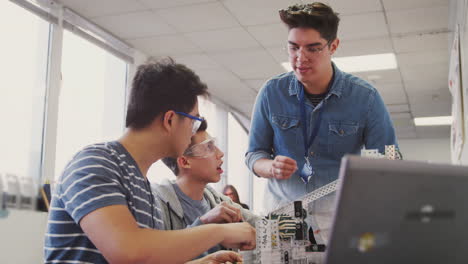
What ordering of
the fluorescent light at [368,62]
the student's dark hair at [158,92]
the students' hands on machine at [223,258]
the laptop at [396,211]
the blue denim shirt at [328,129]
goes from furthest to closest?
the fluorescent light at [368,62], the blue denim shirt at [328,129], the students' hands on machine at [223,258], the student's dark hair at [158,92], the laptop at [396,211]

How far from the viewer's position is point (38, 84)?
4.80 m

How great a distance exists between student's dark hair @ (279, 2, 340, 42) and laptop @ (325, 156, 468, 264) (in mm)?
1393

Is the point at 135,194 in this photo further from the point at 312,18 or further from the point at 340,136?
the point at 312,18

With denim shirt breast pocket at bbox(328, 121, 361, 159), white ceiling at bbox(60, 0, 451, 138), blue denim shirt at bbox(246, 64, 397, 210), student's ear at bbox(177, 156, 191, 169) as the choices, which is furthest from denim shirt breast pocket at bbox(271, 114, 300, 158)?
white ceiling at bbox(60, 0, 451, 138)

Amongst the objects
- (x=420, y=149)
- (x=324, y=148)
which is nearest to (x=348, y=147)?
(x=324, y=148)

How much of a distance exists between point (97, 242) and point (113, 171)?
0.20 metres

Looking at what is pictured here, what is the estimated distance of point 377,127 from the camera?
2062 millimetres

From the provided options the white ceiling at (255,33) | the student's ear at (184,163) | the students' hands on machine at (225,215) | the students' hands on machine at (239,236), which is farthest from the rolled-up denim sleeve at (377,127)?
the white ceiling at (255,33)

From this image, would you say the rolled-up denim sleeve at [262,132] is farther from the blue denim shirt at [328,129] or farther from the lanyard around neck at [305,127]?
the lanyard around neck at [305,127]

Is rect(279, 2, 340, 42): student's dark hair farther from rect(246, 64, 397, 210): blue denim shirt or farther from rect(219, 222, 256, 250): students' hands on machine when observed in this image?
rect(219, 222, 256, 250): students' hands on machine

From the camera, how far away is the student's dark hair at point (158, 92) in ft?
5.15

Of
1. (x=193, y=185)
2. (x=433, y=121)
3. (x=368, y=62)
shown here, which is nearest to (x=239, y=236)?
(x=193, y=185)

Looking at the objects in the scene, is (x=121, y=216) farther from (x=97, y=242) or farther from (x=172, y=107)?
(x=172, y=107)

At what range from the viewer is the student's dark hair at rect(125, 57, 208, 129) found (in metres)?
1.57
